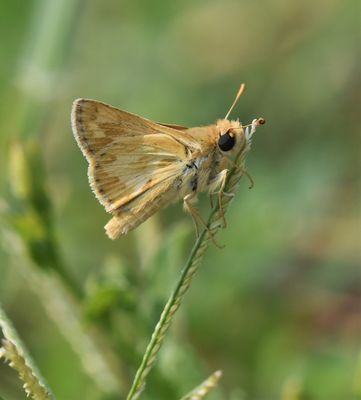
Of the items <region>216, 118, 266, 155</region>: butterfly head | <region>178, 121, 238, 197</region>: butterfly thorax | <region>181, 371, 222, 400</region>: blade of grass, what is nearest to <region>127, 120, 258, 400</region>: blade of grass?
<region>181, 371, 222, 400</region>: blade of grass

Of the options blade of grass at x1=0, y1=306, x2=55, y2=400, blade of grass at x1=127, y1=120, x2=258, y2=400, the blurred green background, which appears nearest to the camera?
blade of grass at x1=0, y1=306, x2=55, y2=400

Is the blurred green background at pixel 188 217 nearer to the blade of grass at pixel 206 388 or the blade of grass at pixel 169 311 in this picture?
the blade of grass at pixel 169 311

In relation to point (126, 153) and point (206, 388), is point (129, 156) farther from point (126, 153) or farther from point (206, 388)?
point (206, 388)

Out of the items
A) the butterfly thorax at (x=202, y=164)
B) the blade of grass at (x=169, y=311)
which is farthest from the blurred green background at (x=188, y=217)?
the blade of grass at (x=169, y=311)

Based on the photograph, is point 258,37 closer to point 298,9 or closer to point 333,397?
point 298,9

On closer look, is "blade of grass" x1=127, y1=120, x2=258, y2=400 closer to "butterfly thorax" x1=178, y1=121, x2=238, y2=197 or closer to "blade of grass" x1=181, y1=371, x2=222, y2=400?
"blade of grass" x1=181, y1=371, x2=222, y2=400

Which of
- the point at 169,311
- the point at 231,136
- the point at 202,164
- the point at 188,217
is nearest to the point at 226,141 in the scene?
the point at 231,136

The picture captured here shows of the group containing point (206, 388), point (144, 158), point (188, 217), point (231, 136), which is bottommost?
point (206, 388)
